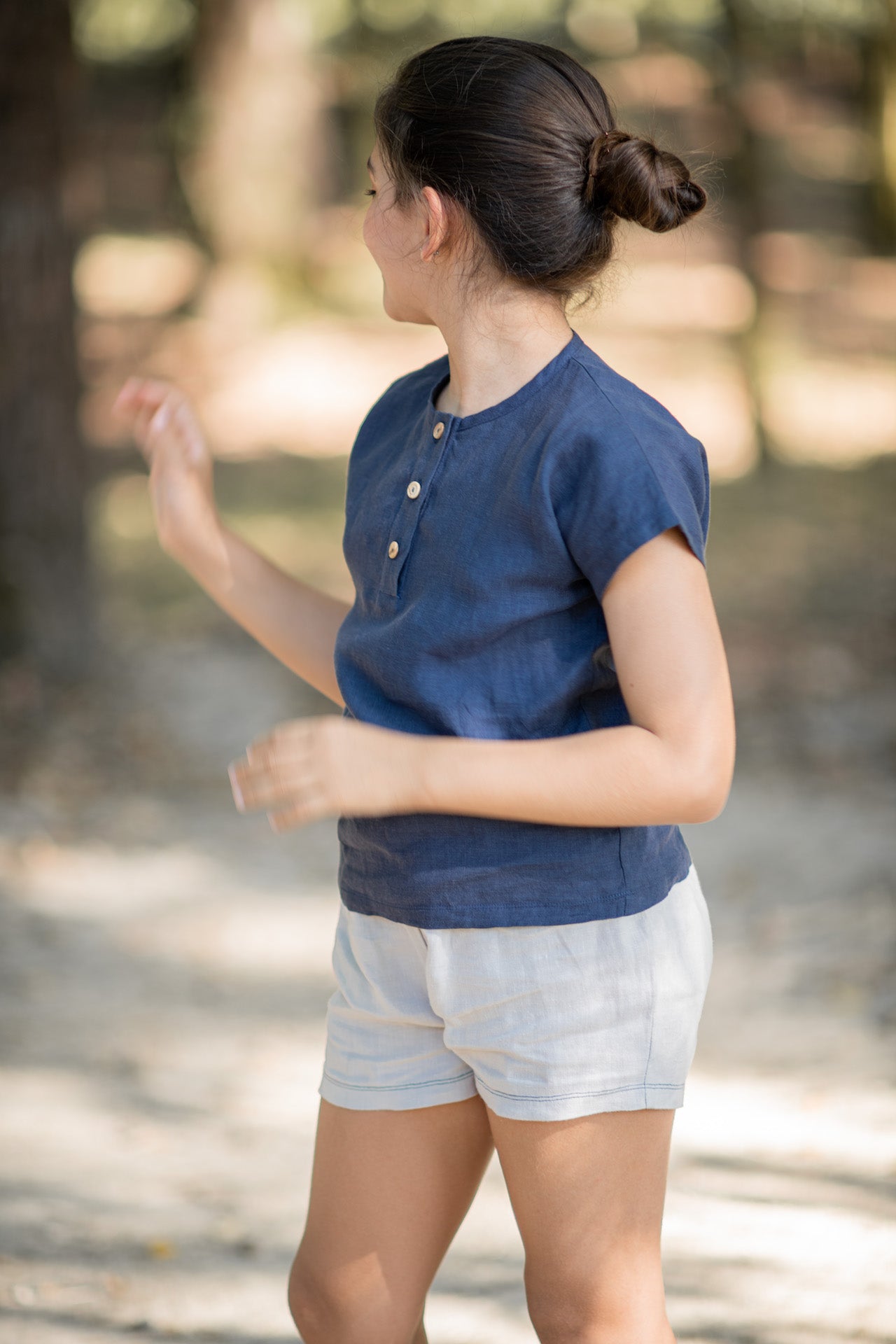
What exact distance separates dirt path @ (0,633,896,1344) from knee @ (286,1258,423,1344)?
35.4 inches

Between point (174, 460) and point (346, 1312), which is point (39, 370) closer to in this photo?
point (174, 460)

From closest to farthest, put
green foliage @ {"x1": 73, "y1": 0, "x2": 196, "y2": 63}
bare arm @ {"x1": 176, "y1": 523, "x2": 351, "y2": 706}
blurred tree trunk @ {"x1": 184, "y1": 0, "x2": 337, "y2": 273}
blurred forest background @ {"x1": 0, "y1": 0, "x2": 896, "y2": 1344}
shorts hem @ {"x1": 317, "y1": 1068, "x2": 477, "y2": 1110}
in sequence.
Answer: shorts hem @ {"x1": 317, "y1": 1068, "x2": 477, "y2": 1110} < bare arm @ {"x1": 176, "y1": 523, "x2": 351, "y2": 706} < blurred forest background @ {"x1": 0, "y1": 0, "x2": 896, "y2": 1344} < blurred tree trunk @ {"x1": 184, "y1": 0, "x2": 337, "y2": 273} < green foliage @ {"x1": 73, "y1": 0, "x2": 196, "y2": 63}

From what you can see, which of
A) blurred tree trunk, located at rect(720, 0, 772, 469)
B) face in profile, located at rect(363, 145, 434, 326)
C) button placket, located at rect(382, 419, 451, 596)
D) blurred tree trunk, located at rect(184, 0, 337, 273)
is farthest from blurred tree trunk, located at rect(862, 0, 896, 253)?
button placket, located at rect(382, 419, 451, 596)

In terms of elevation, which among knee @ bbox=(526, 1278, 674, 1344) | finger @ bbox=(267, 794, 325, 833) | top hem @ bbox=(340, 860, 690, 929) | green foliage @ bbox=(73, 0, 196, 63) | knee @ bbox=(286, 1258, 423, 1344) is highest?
green foliage @ bbox=(73, 0, 196, 63)

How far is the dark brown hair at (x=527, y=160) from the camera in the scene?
1.33 m

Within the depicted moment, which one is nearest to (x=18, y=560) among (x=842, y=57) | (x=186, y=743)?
(x=186, y=743)

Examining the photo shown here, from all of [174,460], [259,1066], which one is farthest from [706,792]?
[259,1066]

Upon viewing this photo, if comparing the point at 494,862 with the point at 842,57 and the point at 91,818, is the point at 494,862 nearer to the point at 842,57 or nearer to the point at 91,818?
the point at 91,818

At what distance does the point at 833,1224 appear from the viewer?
8.69 feet

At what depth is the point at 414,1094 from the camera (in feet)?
5.00

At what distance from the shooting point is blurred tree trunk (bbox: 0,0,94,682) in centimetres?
499

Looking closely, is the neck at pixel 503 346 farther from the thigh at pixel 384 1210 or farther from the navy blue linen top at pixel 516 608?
the thigh at pixel 384 1210

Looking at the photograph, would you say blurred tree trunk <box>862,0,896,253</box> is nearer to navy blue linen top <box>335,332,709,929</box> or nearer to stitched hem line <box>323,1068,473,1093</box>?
navy blue linen top <box>335,332,709,929</box>

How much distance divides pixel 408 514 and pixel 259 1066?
2.24 m
